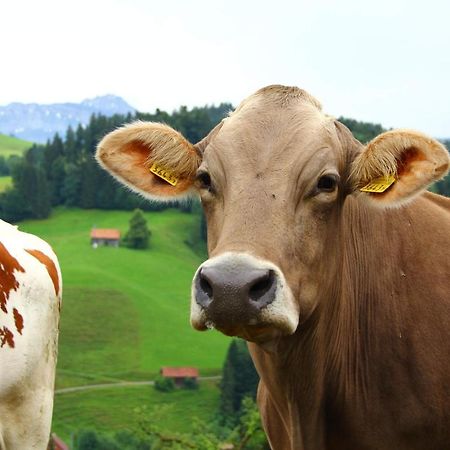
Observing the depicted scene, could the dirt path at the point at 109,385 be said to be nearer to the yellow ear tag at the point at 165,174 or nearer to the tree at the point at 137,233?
the tree at the point at 137,233

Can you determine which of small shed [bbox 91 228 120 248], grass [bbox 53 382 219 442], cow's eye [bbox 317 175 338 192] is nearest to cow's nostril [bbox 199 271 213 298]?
cow's eye [bbox 317 175 338 192]

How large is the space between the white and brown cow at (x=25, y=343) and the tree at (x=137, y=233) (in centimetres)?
12250

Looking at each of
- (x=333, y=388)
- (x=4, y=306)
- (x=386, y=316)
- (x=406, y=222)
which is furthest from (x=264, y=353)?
(x=4, y=306)

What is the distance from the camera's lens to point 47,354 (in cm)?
802

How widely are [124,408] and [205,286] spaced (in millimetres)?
90690

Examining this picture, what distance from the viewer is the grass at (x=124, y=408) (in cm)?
8744

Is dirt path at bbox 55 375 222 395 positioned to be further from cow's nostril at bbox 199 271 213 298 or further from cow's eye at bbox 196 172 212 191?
cow's nostril at bbox 199 271 213 298

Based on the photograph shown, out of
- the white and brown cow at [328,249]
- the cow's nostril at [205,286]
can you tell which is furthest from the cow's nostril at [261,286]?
the cow's nostril at [205,286]

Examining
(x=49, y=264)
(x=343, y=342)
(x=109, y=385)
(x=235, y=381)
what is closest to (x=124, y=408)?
(x=109, y=385)

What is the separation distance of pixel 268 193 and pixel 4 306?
351 centimetres

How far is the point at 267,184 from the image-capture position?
5.12 m

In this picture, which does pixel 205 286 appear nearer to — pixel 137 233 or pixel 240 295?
pixel 240 295

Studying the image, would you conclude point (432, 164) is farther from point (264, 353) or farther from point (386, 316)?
point (264, 353)

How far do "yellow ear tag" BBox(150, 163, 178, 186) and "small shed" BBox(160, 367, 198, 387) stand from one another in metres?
92.6
